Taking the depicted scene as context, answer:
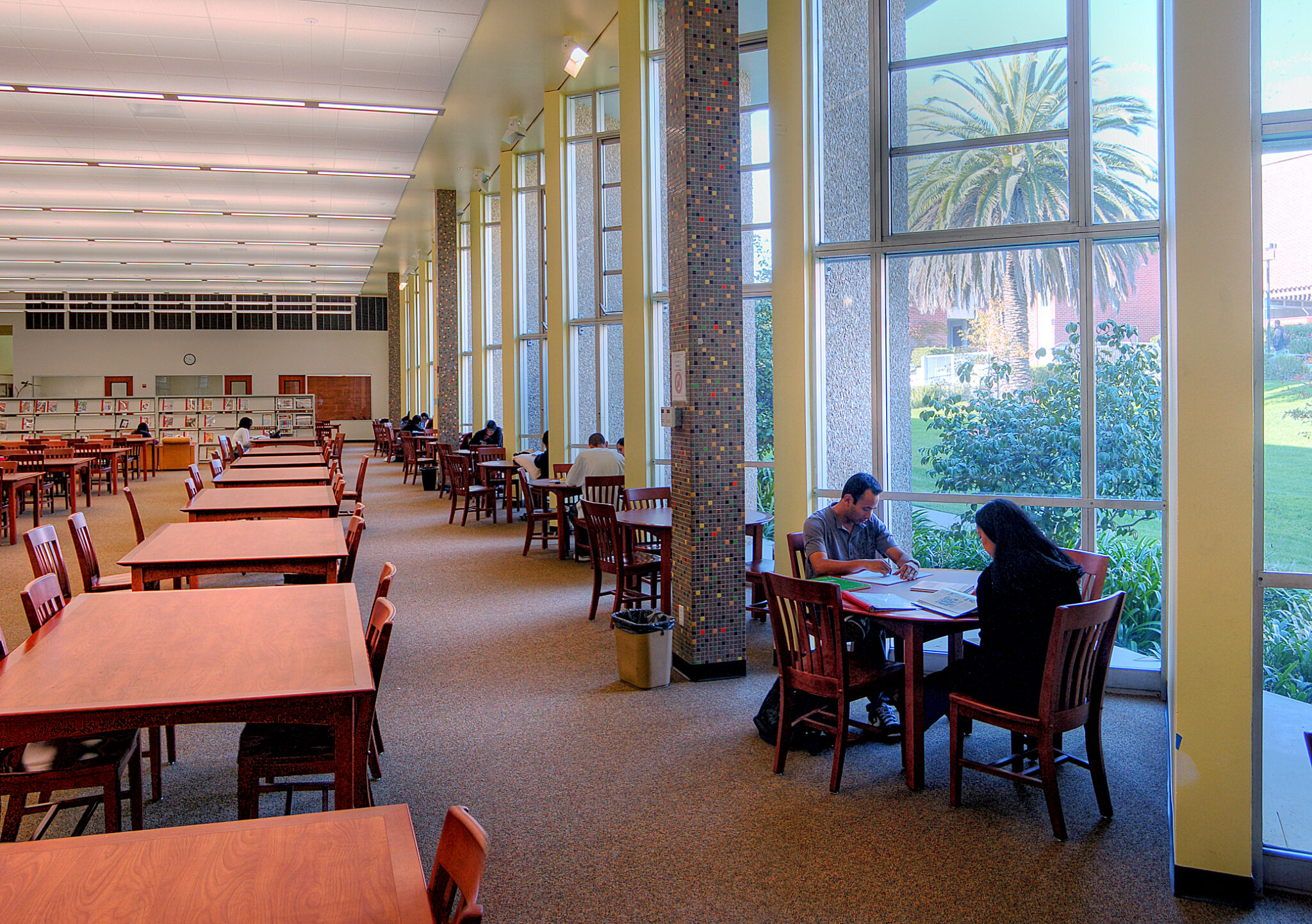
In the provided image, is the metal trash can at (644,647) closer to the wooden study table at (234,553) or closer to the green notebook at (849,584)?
the green notebook at (849,584)

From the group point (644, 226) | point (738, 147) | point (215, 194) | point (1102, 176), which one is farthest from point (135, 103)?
point (1102, 176)

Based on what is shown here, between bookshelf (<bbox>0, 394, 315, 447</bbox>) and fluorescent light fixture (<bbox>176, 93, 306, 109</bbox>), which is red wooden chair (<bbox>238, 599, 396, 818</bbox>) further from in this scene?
bookshelf (<bbox>0, 394, 315, 447</bbox>)

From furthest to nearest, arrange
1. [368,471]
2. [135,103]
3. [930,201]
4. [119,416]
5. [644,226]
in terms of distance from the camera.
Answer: [119,416] → [368,471] → [135,103] → [644,226] → [930,201]

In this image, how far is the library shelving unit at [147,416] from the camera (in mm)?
19500

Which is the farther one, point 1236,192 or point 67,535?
point 67,535

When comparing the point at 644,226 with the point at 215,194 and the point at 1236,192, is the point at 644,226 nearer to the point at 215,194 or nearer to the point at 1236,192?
the point at 1236,192

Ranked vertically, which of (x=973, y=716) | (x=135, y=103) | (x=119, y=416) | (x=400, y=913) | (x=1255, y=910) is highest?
Result: (x=135, y=103)

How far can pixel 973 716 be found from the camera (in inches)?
126

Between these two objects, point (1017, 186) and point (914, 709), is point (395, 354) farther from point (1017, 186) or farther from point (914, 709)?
point (914, 709)

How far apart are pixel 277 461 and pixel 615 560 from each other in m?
5.31

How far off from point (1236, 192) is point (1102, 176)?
2.18 metres

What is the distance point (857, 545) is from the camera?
444cm

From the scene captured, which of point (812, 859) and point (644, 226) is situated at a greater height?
point (644, 226)

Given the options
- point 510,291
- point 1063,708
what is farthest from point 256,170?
point 1063,708
